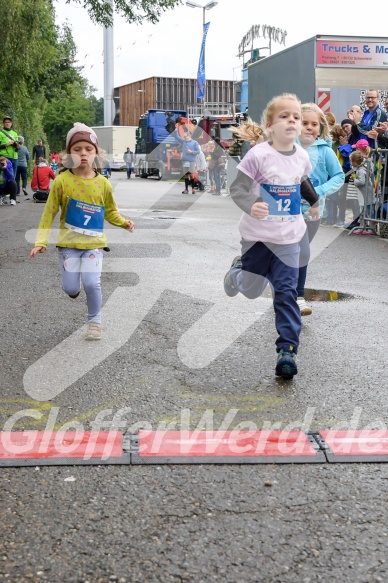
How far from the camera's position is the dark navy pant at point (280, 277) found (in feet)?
16.6

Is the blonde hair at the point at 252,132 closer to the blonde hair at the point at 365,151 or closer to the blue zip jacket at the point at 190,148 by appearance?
the blonde hair at the point at 365,151

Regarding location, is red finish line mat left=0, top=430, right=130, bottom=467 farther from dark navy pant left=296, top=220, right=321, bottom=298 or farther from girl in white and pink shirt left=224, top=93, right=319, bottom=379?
dark navy pant left=296, top=220, right=321, bottom=298

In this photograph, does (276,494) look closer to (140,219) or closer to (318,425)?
(318,425)

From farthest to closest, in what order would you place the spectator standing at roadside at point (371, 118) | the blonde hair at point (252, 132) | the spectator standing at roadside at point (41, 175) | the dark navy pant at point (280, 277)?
the spectator standing at roadside at point (41, 175)
the spectator standing at roadside at point (371, 118)
the blonde hair at point (252, 132)
the dark navy pant at point (280, 277)

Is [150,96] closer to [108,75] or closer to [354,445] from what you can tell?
[108,75]

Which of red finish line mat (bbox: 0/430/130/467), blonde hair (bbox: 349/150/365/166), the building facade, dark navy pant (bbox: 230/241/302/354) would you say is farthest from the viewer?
the building facade

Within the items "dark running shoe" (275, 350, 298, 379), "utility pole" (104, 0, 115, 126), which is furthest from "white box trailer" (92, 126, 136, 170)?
"dark running shoe" (275, 350, 298, 379)

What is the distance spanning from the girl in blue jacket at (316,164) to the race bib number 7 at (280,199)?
51.9 inches

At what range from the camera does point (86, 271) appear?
6145mm

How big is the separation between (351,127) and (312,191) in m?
9.05

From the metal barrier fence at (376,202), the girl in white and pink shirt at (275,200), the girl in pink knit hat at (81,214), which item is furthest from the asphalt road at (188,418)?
the metal barrier fence at (376,202)

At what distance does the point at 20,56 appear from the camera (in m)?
19.9

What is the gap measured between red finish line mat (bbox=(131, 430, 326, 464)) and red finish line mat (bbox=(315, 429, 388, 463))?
0.17 ft

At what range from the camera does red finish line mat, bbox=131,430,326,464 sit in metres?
3.68
